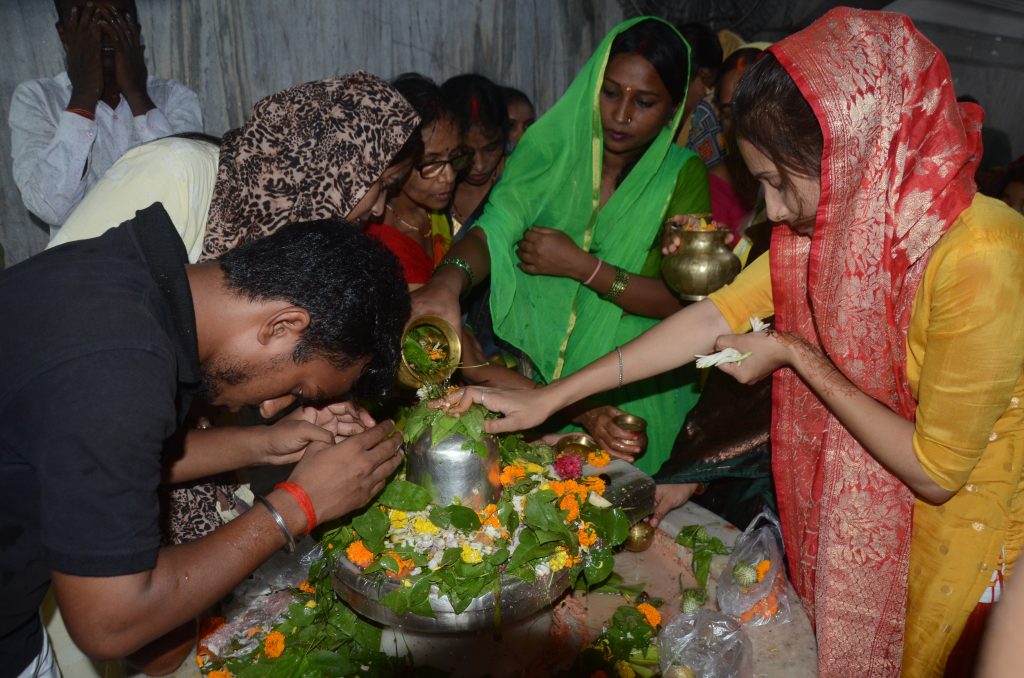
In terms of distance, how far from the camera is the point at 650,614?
2.23 m

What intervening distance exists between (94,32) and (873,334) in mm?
3703

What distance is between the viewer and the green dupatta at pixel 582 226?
3637 millimetres

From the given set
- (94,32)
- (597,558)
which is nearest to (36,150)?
(94,32)

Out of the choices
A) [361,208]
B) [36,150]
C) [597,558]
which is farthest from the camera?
[36,150]

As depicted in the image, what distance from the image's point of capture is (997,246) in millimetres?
1704

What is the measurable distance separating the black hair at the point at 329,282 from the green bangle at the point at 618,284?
2.00 m

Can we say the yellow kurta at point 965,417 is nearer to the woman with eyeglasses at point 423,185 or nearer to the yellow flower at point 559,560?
the yellow flower at point 559,560

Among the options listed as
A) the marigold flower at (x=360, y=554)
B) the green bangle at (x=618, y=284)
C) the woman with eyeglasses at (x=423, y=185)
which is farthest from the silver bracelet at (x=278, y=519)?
the green bangle at (x=618, y=284)

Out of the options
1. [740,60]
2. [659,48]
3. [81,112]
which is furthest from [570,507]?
[740,60]

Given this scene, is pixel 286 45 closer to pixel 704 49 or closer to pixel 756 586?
pixel 704 49

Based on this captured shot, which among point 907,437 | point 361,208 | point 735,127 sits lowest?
point 907,437

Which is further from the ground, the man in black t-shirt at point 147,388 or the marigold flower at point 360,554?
the man in black t-shirt at point 147,388

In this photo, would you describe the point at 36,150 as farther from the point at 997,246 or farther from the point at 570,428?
the point at 997,246

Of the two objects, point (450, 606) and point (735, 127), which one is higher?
point (735, 127)
